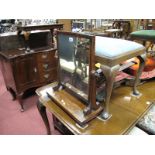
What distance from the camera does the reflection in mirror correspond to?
90 cm

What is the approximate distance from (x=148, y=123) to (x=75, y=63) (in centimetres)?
58

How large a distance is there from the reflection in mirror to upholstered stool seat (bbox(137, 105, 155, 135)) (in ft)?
1.22

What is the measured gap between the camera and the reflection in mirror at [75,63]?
90cm

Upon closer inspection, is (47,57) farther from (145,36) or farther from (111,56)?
(111,56)

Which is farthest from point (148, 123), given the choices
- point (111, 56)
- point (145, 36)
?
point (145, 36)

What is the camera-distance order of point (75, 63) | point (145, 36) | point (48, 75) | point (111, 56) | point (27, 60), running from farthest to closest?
1. point (48, 75)
2. point (145, 36)
3. point (27, 60)
4. point (75, 63)
5. point (111, 56)

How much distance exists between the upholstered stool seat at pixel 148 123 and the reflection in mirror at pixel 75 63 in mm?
371

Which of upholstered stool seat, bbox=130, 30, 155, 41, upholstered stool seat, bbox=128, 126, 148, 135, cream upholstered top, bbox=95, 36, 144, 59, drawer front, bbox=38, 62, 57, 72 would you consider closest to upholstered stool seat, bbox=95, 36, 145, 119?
cream upholstered top, bbox=95, 36, 144, 59

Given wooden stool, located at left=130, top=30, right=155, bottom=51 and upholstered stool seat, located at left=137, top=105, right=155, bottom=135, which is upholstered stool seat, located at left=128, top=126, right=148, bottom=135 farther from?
wooden stool, located at left=130, top=30, right=155, bottom=51

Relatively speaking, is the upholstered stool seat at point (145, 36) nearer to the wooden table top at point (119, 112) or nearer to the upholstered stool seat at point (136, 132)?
the wooden table top at point (119, 112)

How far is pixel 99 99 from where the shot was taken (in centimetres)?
110

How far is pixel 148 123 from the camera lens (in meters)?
1.01

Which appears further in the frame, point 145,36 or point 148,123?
point 145,36
